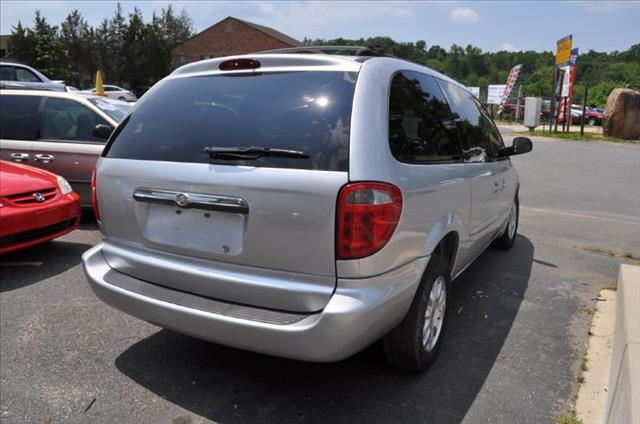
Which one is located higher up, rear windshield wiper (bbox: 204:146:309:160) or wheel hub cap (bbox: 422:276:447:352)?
rear windshield wiper (bbox: 204:146:309:160)

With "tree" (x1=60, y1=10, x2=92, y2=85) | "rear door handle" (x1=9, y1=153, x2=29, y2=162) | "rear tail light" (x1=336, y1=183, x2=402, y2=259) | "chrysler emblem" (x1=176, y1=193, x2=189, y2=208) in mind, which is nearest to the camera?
"rear tail light" (x1=336, y1=183, x2=402, y2=259)

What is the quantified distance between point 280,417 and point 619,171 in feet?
40.3

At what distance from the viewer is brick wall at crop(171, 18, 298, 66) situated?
60312mm

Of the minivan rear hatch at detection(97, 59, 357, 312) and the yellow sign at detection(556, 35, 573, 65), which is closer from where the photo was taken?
the minivan rear hatch at detection(97, 59, 357, 312)

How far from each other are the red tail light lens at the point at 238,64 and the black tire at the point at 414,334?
1.44 m

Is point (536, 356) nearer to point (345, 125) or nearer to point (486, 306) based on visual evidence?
point (486, 306)

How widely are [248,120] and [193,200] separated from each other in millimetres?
480

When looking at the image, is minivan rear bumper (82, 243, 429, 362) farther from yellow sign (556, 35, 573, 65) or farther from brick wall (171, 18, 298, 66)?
brick wall (171, 18, 298, 66)

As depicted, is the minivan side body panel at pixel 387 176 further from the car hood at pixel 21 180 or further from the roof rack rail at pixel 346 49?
the car hood at pixel 21 180

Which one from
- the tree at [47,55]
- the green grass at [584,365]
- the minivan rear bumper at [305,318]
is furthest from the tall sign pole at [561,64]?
the tree at [47,55]

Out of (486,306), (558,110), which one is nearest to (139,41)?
(558,110)

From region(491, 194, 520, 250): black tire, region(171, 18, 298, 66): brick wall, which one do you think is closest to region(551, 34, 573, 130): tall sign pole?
region(491, 194, 520, 250): black tire

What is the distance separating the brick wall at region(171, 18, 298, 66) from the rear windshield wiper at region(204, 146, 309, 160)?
6056 cm

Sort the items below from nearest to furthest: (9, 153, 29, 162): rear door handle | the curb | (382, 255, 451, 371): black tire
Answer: the curb → (382, 255, 451, 371): black tire → (9, 153, 29, 162): rear door handle
